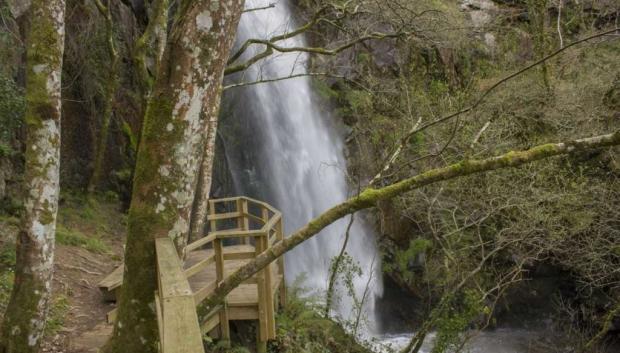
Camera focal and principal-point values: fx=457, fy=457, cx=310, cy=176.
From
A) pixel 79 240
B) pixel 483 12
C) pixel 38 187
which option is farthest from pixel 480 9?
pixel 38 187

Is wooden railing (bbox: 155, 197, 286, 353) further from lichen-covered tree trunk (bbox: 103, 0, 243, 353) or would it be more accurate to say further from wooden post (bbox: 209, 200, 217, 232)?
lichen-covered tree trunk (bbox: 103, 0, 243, 353)

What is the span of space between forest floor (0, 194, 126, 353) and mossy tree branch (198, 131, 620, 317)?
3.04m

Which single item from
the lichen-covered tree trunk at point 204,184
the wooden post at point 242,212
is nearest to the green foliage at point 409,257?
the wooden post at point 242,212

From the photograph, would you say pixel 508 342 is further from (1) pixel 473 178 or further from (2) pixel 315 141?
(2) pixel 315 141

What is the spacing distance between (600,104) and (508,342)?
Answer: 276 inches

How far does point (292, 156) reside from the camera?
48.1 ft

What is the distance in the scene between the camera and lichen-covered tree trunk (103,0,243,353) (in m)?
3.02

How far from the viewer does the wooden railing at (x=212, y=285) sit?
164 cm

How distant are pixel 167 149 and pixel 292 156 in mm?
11633

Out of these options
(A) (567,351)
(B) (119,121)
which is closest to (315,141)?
(B) (119,121)

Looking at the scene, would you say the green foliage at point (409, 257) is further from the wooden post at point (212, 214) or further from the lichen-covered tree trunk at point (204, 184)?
the lichen-covered tree trunk at point (204, 184)

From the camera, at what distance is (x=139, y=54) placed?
8.56 m

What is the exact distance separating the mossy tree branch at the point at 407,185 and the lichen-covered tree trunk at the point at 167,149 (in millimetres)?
591

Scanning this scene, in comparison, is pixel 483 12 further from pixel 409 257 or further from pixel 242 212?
pixel 242 212
